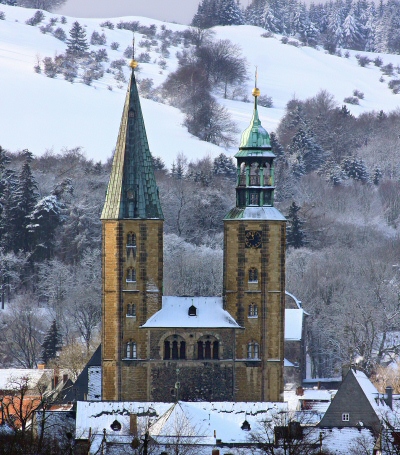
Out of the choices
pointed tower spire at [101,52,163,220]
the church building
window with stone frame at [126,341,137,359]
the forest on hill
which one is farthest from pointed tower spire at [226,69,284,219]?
the forest on hill

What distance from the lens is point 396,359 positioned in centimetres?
13638

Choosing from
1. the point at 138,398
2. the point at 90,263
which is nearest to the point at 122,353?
the point at 138,398

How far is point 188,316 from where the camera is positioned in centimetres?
10794

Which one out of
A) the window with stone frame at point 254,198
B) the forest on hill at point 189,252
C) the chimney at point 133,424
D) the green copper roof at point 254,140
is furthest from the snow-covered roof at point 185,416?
the forest on hill at point 189,252

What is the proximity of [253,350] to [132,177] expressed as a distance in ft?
39.8

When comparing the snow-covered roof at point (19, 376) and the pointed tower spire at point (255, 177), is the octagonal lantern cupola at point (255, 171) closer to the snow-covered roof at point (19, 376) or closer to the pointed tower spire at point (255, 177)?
the pointed tower spire at point (255, 177)

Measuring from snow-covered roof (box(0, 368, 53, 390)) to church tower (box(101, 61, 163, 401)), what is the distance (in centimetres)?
1524

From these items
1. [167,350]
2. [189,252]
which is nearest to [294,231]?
[189,252]

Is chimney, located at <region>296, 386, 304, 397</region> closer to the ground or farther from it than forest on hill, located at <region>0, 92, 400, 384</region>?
closer to the ground

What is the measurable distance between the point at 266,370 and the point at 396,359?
30566mm

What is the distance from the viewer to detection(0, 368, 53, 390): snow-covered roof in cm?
12256

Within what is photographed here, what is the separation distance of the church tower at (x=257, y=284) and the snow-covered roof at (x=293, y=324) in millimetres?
17694

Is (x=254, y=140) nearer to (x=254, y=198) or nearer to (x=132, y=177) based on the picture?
(x=254, y=198)

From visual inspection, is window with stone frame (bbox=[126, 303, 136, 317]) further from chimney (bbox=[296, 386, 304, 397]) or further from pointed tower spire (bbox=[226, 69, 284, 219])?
chimney (bbox=[296, 386, 304, 397])
